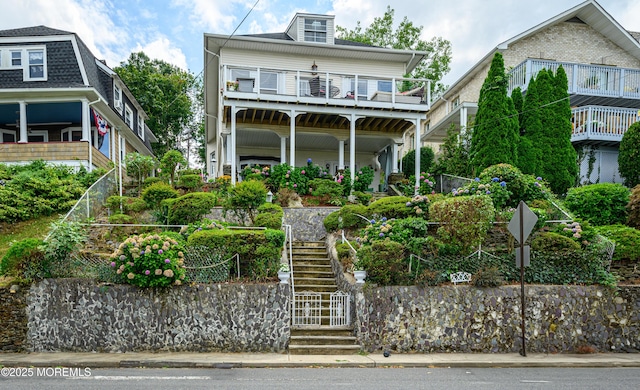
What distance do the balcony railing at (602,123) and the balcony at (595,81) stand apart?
5.95 ft

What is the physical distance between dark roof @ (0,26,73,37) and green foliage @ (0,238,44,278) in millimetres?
14184

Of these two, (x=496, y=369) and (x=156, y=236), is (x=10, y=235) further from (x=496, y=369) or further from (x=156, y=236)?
(x=496, y=369)

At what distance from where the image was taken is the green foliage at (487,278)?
10.5 m

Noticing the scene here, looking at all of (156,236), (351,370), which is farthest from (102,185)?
(351,370)

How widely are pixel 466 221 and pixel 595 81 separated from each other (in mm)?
15975

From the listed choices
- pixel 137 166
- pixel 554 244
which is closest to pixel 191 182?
pixel 137 166

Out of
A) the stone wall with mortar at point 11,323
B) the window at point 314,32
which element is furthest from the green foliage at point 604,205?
the stone wall with mortar at point 11,323

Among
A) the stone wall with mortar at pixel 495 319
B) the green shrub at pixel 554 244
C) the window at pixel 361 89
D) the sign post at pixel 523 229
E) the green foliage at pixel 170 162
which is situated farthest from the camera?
the window at pixel 361 89

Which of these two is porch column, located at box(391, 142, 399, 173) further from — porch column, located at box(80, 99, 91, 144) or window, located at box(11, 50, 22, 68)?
window, located at box(11, 50, 22, 68)

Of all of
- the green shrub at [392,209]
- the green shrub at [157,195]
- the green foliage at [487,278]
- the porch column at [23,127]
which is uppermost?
the porch column at [23,127]

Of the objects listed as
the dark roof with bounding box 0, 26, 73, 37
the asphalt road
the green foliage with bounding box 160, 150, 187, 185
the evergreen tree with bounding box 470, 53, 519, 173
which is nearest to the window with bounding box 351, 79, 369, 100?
the evergreen tree with bounding box 470, 53, 519, 173

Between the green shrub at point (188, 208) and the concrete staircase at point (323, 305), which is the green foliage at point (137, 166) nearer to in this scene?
the green shrub at point (188, 208)

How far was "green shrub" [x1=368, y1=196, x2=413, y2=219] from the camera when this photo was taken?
13289 millimetres

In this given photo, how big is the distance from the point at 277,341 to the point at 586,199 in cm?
1056
